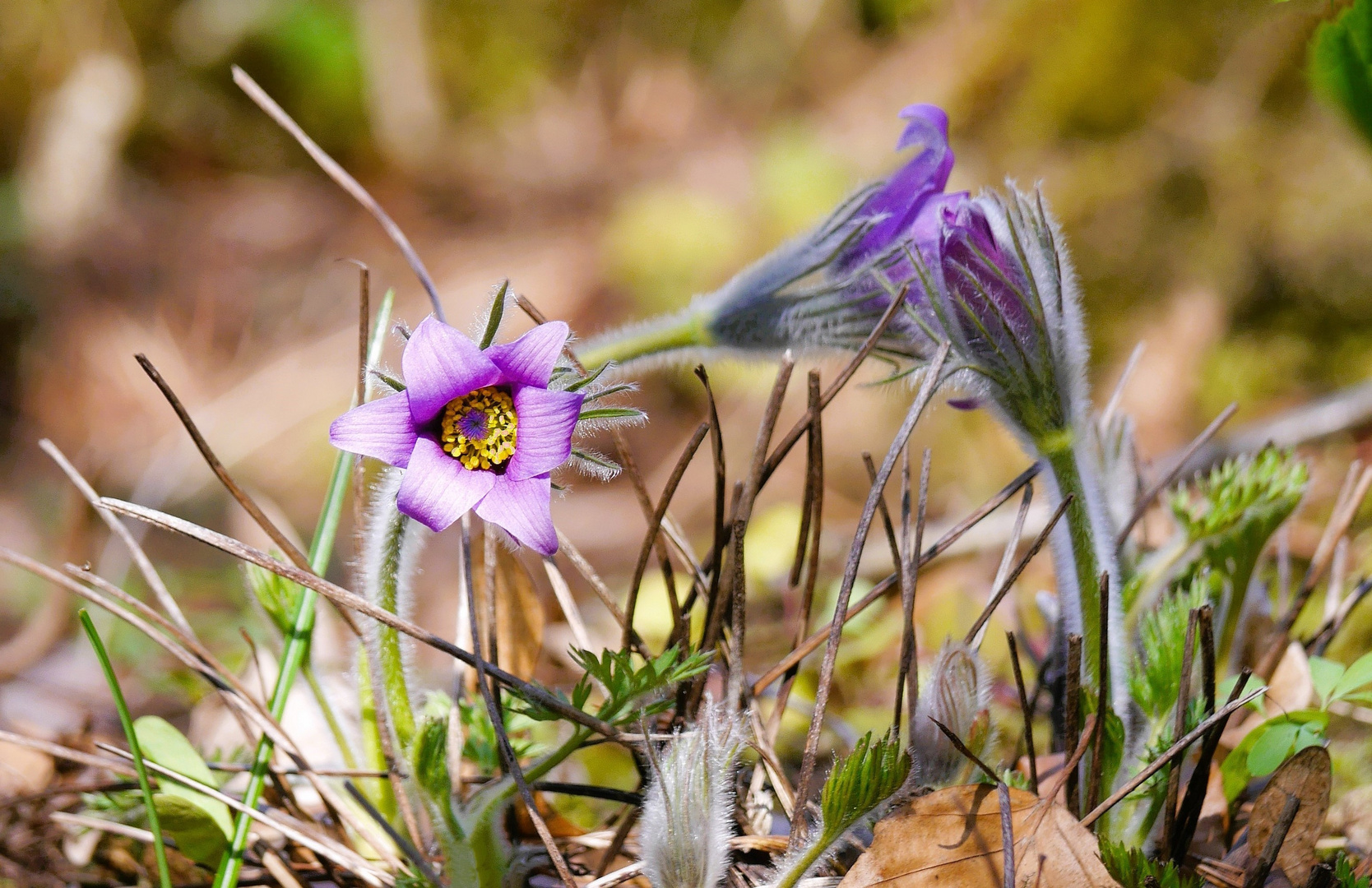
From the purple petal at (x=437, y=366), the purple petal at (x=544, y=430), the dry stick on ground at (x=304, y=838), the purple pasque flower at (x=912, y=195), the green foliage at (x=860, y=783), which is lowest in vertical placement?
the dry stick on ground at (x=304, y=838)

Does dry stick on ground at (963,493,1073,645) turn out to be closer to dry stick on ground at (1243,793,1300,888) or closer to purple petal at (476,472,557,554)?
dry stick on ground at (1243,793,1300,888)

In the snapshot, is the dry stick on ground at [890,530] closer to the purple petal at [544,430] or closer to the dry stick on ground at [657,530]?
the dry stick on ground at [657,530]

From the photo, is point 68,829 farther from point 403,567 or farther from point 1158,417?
point 1158,417

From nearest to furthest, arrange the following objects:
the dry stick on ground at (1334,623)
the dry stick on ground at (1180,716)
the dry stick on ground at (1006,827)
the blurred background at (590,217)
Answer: the dry stick on ground at (1006,827) < the dry stick on ground at (1180,716) < the dry stick on ground at (1334,623) < the blurred background at (590,217)

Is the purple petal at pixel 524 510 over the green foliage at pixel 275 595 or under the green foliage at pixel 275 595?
over

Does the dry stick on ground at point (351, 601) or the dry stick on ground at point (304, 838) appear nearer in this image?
the dry stick on ground at point (351, 601)

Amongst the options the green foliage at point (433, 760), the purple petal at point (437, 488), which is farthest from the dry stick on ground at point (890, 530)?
the green foliage at point (433, 760)

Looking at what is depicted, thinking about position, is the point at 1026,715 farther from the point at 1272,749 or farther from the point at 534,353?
the point at 534,353

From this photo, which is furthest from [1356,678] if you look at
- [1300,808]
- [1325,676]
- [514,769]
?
[514,769]
